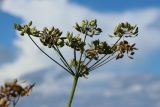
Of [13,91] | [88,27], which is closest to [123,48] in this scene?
[88,27]

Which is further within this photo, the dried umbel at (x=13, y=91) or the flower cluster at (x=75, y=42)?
the flower cluster at (x=75, y=42)

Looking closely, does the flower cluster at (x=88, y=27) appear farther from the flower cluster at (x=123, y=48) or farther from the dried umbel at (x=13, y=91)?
the dried umbel at (x=13, y=91)

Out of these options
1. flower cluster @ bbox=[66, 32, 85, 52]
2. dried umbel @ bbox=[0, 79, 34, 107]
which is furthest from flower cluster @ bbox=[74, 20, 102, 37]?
dried umbel @ bbox=[0, 79, 34, 107]

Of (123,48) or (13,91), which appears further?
(123,48)

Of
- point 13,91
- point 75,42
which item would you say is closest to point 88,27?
point 75,42

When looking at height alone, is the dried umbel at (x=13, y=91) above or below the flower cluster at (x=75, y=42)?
above

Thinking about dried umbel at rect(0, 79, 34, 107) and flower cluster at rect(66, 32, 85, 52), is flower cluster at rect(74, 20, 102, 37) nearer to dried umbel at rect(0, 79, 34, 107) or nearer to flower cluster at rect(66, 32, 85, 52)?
flower cluster at rect(66, 32, 85, 52)

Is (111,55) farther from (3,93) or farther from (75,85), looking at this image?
(3,93)

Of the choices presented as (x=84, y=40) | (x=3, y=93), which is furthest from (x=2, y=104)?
(x=84, y=40)

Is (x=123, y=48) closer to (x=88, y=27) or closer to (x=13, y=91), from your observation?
(x=88, y=27)

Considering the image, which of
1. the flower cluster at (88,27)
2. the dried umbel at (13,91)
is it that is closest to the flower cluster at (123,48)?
the flower cluster at (88,27)

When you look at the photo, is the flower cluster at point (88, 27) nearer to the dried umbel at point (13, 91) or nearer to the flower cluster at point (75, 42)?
the flower cluster at point (75, 42)
